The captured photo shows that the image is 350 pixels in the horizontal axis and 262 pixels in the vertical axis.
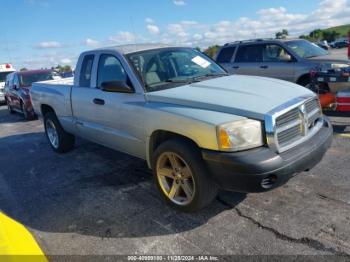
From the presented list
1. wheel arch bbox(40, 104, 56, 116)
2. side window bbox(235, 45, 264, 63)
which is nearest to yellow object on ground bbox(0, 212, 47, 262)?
wheel arch bbox(40, 104, 56, 116)

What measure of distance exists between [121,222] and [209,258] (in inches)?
45.3

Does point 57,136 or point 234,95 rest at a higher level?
point 234,95

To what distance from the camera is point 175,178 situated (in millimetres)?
3793

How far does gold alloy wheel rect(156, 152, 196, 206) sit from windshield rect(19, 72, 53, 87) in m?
9.78

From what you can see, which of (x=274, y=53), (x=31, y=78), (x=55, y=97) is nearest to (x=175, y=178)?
(x=55, y=97)

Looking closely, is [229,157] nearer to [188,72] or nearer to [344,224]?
[344,224]

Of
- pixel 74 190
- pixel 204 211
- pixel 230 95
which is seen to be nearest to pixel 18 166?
pixel 74 190

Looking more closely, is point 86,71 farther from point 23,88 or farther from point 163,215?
point 23,88

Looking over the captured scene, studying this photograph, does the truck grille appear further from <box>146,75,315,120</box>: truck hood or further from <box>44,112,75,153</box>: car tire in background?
<box>44,112,75,153</box>: car tire in background

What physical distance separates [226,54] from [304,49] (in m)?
2.14

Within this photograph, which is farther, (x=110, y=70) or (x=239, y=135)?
(x=110, y=70)

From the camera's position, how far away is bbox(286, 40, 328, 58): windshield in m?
8.81

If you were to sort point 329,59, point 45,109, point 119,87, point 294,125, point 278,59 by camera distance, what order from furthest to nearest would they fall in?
point 278,59, point 329,59, point 45,109, point 119,87, point 294,125

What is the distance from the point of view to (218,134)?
318 cm
